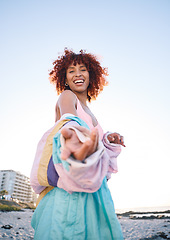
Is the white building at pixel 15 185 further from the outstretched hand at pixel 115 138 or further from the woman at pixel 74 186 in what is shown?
the woman at pixel 74 186

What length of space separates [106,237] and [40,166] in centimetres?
64

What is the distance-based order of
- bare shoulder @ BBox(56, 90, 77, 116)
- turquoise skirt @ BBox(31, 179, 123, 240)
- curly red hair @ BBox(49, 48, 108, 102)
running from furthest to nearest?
1. curly red hair @ BBox(49, 48, 108, 102)
2. bare shoulder @ BBox(56, 90, 77, 116)
3. turquoise skirt @ BBox(31, 179, 123, 240)

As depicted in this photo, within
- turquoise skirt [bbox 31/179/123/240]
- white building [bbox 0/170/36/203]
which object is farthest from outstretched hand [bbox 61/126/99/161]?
white building [bbox 0/170/36/203]

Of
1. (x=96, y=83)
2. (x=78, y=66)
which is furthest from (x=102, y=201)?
(x=96, y=83)

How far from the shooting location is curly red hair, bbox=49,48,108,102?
2346 millimetres

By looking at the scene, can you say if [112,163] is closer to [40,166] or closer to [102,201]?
[102,201]

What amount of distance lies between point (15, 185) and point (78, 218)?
91321 millimetres

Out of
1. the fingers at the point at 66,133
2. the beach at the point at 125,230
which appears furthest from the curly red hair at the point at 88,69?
the beach at the point at 125,230

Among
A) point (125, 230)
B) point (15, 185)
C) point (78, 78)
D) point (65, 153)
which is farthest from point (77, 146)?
point (15, 185)

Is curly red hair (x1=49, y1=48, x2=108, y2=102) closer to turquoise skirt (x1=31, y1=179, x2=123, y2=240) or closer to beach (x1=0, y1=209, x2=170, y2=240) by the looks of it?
turquoise skirt (x1=31, y1=179, x2=123, y2=240)

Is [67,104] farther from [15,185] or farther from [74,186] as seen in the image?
[15,185]

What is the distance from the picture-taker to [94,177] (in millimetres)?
831

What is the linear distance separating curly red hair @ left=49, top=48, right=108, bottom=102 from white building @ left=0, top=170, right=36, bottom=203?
272ft

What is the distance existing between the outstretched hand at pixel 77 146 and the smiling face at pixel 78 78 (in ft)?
4.31
